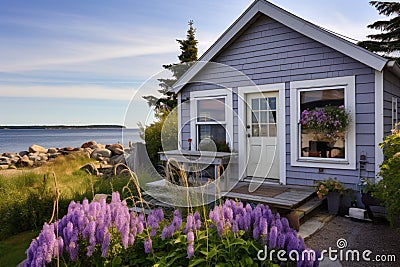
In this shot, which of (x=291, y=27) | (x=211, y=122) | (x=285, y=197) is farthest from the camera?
(x=211, y=122)

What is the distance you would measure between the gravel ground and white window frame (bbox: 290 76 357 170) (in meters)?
0.99

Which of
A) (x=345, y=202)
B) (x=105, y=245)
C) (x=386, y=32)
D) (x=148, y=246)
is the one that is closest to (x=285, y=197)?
(x=345, y=202)

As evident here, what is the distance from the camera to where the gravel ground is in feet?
10.3

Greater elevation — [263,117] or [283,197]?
[263,117]

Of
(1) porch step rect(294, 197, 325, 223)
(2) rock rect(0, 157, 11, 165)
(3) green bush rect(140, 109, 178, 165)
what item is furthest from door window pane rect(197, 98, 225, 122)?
(2) rock rect(0, 157, 11, 165)

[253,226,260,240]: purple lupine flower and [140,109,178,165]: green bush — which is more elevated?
[140,109,178,165]: green bush

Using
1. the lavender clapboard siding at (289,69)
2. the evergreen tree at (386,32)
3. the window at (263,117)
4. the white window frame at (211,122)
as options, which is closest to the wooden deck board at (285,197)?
the lavender clapboard siding at (289,69)

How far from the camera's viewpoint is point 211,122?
627 centimetres

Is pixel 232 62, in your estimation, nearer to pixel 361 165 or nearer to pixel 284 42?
pixel 284 42

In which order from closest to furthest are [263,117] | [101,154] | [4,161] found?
[263,117] < [101,154] < [4,161]

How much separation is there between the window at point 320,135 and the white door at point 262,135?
0.52m

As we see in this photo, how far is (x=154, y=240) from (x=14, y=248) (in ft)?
8.25

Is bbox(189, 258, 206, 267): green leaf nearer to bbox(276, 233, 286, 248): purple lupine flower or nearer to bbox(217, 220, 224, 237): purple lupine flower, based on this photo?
bbox(217, 220, 224, 237): purple lupine flower

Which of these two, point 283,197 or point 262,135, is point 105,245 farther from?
point 262,135
